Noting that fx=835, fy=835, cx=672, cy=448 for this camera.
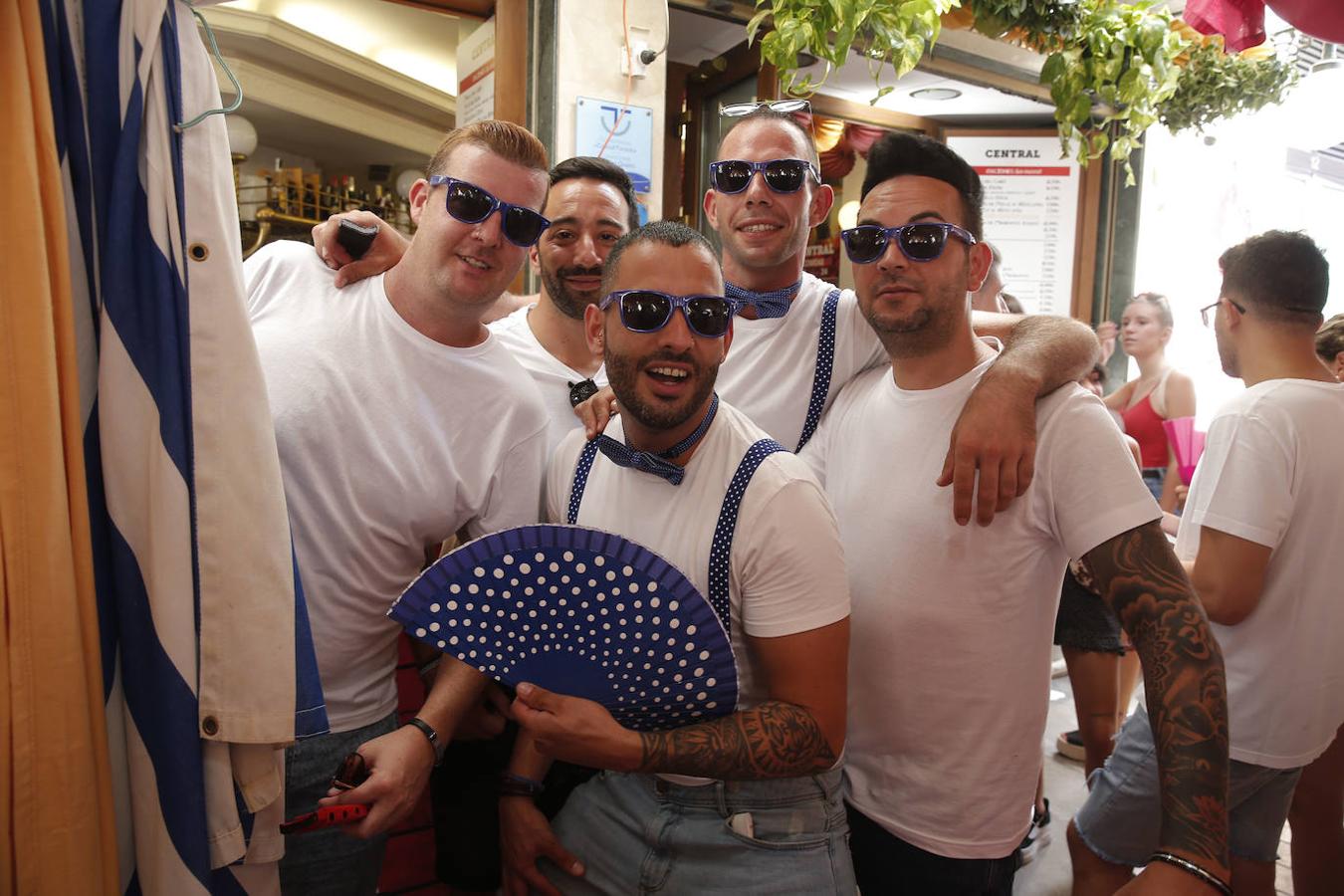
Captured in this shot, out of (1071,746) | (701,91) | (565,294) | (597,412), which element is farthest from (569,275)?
(1071,746)

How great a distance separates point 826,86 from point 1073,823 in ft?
15.9

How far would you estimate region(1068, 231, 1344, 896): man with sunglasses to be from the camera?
84.0 inches

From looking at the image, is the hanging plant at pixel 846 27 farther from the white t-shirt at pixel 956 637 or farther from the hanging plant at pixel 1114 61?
the white t-shirt at pixel 956 637

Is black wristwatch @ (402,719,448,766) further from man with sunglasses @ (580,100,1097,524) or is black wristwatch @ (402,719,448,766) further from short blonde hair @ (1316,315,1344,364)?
short blonde hair @ (1316,315,1344,364)

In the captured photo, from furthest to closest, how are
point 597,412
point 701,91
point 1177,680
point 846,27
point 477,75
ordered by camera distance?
point 701,91, point 477,75, point 846,27, point 597,412, point 1177,680

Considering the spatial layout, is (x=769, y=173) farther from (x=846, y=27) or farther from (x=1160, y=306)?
(x=1160, y=306)

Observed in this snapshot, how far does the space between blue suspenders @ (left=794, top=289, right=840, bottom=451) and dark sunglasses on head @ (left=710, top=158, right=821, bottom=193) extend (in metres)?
0.32

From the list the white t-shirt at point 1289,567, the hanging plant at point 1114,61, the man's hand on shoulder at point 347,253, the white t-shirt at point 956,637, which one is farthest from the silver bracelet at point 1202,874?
the hanging plant at point 1114,61

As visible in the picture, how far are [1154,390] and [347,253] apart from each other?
4561mm

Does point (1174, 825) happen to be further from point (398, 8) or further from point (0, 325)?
point (398, 8)

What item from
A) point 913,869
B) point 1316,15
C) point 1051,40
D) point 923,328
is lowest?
point 913,869

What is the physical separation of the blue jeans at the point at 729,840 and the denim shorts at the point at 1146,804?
121cm

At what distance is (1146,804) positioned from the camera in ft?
7.30

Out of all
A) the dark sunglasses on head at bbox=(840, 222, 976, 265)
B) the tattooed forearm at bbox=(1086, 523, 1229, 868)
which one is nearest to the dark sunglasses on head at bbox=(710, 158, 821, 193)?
the dark sunglasses on head at bbox=(840, 222, 976, 265)
